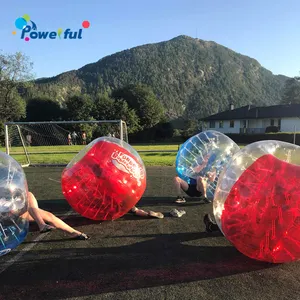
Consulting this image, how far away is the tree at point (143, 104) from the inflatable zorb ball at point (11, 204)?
170 feet

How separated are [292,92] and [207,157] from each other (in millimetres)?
89380

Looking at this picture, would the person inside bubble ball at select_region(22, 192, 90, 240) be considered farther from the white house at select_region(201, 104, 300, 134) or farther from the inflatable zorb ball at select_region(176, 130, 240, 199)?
the white house at select_region(201, 104, 300, 134)

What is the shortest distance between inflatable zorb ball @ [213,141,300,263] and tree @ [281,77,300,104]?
89.1 m

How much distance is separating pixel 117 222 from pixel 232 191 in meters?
2.46

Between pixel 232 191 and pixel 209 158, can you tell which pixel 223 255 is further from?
pixel 209 158

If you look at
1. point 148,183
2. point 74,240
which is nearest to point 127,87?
point 148,183

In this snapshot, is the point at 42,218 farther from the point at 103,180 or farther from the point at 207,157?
the point at 207,157

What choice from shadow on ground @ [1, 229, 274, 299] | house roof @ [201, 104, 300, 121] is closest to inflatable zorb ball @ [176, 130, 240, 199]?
shadow on ground @ [1, 229, 274, 299]

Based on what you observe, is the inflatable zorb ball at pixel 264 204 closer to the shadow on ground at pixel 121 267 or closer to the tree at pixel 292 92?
the shadow on ground at pixel 121 267

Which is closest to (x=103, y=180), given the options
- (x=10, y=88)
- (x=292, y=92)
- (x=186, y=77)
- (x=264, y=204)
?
(x=264, y=204)

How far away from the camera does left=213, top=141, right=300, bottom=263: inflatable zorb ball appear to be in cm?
331

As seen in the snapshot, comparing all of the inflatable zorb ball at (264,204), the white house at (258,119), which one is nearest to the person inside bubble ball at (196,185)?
the inflatable zorb ball at (264,204)

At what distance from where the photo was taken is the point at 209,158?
6.21 meters

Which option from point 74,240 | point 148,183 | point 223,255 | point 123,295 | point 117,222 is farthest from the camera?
point 148,183
